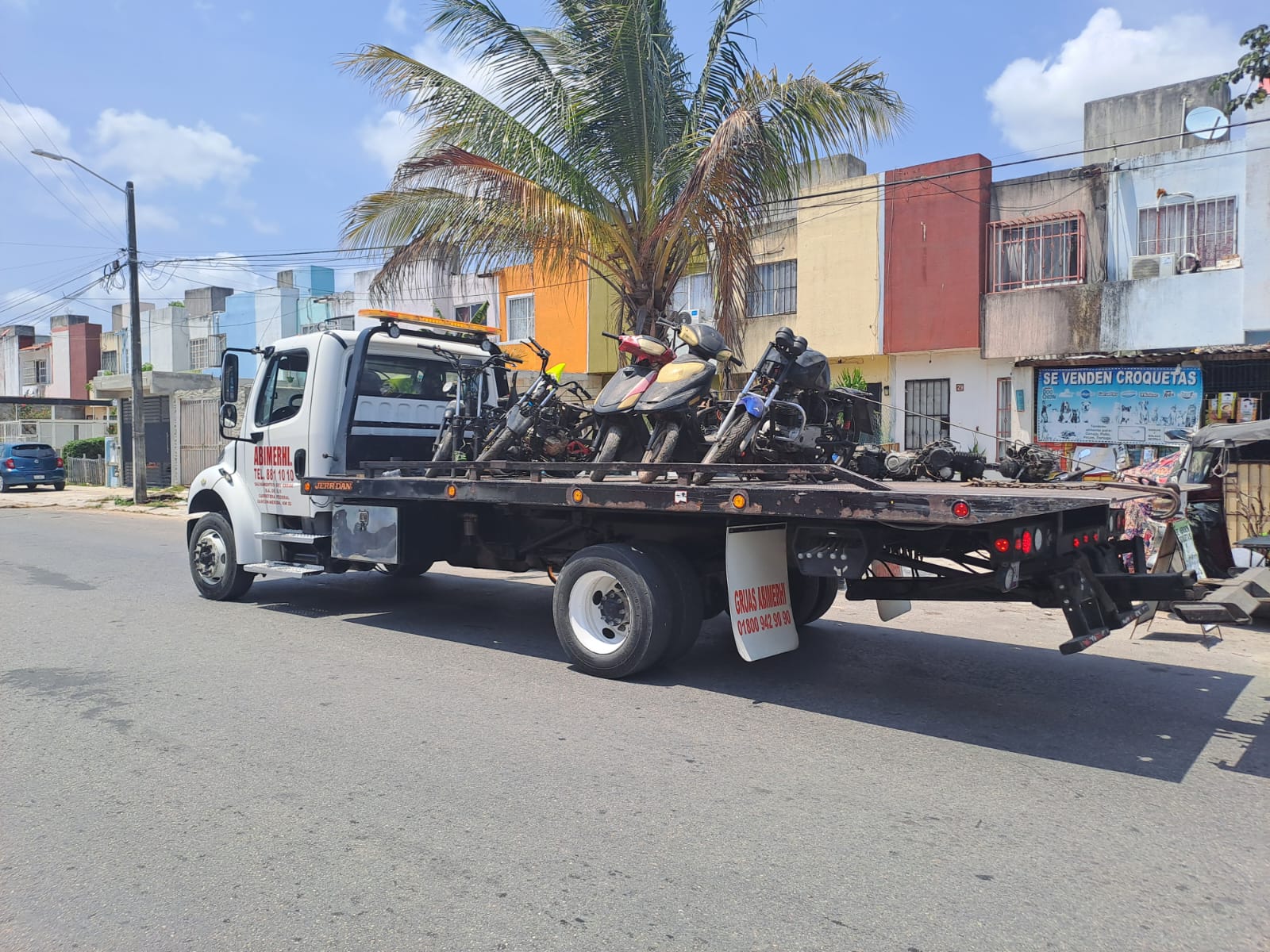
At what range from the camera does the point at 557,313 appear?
1016 inches

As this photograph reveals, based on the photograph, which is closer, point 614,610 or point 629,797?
point 629,797

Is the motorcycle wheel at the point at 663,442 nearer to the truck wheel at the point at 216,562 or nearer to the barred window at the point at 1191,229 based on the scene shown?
the truck wheel at the point at 216,562

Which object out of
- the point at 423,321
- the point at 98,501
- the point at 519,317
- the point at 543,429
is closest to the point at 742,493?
the point at 543,429

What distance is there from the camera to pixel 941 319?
1869 cm

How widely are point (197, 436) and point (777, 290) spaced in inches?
695

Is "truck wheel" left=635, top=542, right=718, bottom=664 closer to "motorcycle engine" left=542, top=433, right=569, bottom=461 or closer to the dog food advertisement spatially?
"motorcycle engine" left=542, top=433, right=569, bottom=461

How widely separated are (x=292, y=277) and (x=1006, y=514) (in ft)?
122

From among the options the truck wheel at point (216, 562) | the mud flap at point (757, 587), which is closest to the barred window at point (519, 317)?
the truck wheel at point (216, 562)

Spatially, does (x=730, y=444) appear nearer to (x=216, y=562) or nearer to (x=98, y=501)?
A: (x=216, y=562)

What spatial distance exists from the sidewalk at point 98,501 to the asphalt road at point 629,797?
1750 centimetres

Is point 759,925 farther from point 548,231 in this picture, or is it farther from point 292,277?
point 292,277

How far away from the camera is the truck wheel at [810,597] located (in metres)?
7.60

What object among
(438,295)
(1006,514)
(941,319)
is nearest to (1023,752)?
(1006,514)

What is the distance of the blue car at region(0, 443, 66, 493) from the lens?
1184 inches
